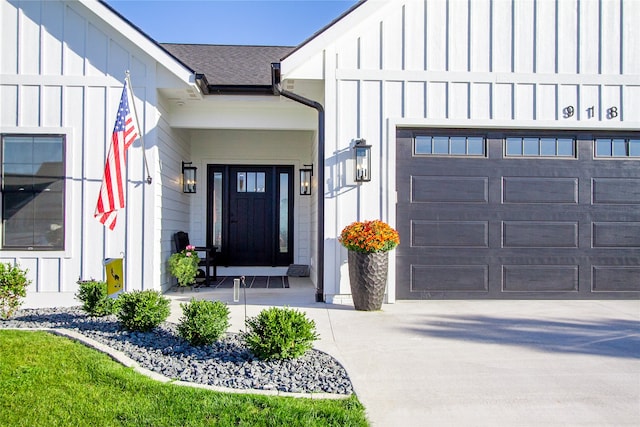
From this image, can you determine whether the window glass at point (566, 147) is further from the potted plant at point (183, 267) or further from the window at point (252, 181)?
the potted plant at point (183, 267)

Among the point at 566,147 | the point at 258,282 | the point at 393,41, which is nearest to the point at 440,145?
the point at 393,41

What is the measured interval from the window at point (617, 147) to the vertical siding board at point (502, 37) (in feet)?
5.90

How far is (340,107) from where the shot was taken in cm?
Answer: 661

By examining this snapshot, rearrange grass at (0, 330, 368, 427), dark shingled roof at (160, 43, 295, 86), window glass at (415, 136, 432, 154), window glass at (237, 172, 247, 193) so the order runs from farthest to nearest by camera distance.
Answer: window glass at (237, 172, 247, 193), dark shingled roof at (160, 43, 295, 86), window glass at (415, 136, 432, 154), grass at (0, 330, 368, 427)

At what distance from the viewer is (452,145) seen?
6848mm

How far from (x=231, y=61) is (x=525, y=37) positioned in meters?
5.09

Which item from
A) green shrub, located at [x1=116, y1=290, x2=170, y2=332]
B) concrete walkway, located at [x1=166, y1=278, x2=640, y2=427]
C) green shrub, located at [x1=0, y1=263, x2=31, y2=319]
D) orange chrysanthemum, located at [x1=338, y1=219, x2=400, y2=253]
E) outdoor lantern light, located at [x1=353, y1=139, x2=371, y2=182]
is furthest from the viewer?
outdoor lantern light, located at [x1=353, y1=139, x2=371, y2=182]

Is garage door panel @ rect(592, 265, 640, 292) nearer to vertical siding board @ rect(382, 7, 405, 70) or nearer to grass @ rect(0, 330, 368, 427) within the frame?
vertical siding board @ rect(382, 7, 405, 70)

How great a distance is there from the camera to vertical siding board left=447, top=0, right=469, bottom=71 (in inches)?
261

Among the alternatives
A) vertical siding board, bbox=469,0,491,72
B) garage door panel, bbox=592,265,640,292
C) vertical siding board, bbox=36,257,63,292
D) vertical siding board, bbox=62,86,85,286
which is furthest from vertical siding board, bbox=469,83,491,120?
vertical siding board, bbox=36,257,63,292

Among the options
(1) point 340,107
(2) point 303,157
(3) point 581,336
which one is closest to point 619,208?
(3) point 581,336

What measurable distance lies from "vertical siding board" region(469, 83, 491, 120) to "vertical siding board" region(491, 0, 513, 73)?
1.02 feet

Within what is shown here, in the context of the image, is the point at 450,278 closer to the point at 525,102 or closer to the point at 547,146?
the point at 547,146

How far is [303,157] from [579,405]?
739cm
